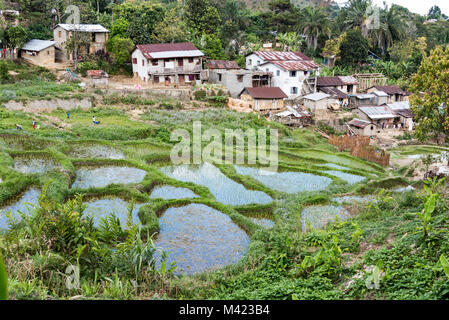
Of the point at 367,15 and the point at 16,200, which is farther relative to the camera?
the point at 367,15

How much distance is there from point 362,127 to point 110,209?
27.0 m

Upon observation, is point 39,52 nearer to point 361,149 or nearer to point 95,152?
point 95,152

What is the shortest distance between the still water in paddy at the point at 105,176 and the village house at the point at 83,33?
22.3 metres

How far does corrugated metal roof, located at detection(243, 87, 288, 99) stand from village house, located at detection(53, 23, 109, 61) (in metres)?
15.1

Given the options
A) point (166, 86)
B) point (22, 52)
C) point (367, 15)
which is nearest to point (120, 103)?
point (166, 86)

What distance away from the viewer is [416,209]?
13.6 m

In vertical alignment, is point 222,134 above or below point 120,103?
below

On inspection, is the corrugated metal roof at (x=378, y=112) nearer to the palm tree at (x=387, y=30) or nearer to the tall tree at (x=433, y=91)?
the tall tree at (x=433, y=91)

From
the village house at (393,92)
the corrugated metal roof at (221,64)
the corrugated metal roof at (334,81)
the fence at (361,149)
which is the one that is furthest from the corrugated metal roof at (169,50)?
the village house at (393,92)

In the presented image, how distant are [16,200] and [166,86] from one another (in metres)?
24.3

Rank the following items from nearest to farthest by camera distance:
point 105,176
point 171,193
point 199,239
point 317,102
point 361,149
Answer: point 199,239 < point 171,193 < point 105,176 < point 361,149 < point 317,102

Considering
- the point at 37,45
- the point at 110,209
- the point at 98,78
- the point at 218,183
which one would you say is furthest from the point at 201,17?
the point at 110,209

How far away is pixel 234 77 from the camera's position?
3981cm

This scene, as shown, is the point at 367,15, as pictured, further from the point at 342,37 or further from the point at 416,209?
the point at 416,209
